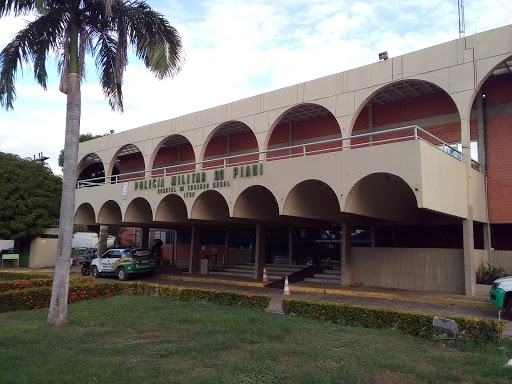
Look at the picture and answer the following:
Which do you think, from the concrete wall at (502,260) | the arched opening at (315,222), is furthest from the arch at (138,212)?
the concrete wall at (502,260)

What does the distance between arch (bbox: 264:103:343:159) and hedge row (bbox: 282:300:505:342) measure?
1023 cm

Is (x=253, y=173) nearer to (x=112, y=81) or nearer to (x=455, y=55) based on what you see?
(x=112, y=81)

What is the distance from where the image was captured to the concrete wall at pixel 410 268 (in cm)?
1584

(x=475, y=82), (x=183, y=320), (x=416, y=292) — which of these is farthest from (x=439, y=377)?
(x=475, y=82)

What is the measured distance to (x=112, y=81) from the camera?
13078 millimetres

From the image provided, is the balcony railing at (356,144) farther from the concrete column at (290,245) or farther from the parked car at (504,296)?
the parked car at (504,296)

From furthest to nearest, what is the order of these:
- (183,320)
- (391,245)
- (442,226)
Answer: (391,245) < (442,226) < (183,320)

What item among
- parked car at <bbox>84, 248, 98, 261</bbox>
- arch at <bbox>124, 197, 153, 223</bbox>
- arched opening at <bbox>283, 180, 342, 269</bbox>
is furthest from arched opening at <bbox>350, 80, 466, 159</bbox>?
parked car at <bbox>84, 248, 98, 261</bbox>

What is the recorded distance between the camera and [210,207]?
21281 mm

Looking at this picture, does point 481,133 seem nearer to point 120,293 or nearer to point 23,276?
point 120,293

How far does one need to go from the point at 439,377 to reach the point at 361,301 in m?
8.97

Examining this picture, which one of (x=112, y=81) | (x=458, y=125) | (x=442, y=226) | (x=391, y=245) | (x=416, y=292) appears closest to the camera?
(x=112, y=81)

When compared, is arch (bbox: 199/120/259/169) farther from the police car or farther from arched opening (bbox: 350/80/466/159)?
arched opening (bbox: 350/80/466/159)

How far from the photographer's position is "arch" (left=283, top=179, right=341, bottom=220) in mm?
16734
